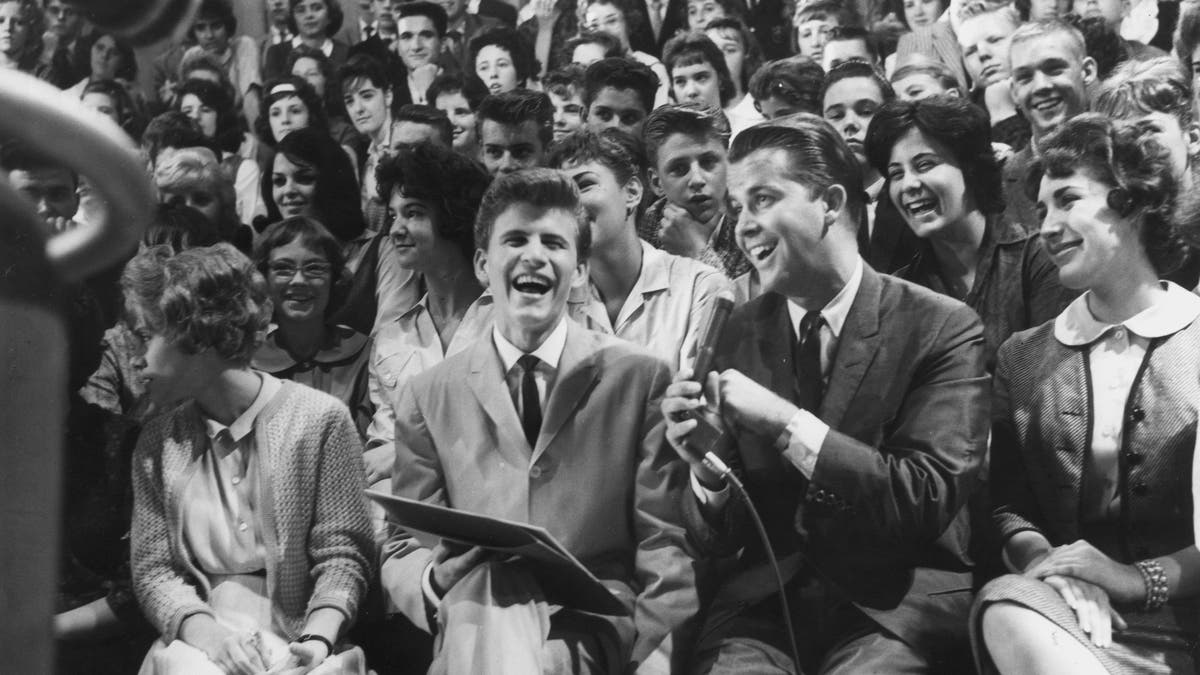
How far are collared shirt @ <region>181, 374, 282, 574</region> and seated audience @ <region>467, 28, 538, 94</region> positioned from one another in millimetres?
2395

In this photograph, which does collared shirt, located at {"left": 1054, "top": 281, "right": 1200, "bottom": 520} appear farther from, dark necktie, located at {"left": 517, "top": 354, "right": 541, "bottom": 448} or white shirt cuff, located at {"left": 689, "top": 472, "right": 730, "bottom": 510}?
dark necktie, located at {"left": 517, "top": 354, "right": 541, "bottom": 448}

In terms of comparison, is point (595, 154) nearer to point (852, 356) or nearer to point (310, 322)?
point (310, 322)

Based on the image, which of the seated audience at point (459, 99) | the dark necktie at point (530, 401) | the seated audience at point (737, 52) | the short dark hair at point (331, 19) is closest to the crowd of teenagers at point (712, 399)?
the dark necktie at point (530, 401)

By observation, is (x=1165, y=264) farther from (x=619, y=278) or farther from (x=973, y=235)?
(x=619, y=278)

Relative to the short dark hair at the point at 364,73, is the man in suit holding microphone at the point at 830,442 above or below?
below

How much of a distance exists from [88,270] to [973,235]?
2540mm

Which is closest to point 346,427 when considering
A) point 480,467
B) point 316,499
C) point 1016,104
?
point 316,499

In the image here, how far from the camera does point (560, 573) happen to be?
2348 millimetres

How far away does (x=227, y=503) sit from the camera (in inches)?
108

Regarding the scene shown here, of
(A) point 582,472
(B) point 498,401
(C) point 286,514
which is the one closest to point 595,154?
(B) point 498,401

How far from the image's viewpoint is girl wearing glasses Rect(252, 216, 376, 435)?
3436 mm

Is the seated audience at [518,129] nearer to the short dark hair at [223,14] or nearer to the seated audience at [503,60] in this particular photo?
the seated audience at [503,60]

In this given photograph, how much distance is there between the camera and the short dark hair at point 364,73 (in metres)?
5.21

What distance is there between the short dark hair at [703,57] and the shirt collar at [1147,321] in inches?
78.5
